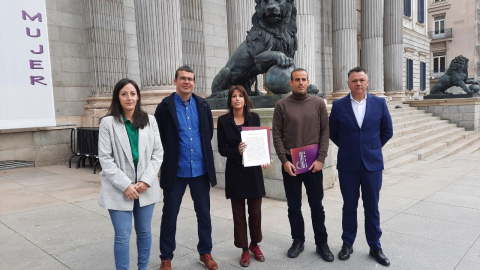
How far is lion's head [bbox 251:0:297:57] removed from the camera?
5.62m

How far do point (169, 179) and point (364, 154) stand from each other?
6.26ft

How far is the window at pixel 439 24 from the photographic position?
4252cm

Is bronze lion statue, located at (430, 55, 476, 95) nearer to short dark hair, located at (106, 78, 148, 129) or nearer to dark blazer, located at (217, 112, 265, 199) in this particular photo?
dark blazer, located at (217, 112, 265, 199)

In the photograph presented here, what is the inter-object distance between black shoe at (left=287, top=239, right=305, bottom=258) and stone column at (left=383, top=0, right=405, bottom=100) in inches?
698

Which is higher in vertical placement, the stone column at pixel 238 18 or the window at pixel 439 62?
the window at pixel 439 62

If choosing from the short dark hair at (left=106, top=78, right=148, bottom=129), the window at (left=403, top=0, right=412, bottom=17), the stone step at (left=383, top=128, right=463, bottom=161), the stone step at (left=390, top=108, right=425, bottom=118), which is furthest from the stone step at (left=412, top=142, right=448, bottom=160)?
the window at (left=403, top=0, right=412, bottom=17)

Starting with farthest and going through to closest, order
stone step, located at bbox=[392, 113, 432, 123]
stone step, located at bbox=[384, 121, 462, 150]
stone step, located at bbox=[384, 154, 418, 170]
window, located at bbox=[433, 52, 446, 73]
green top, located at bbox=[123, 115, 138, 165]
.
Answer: window, located at bbox=[433, 52, 446, 73] → stone step, located at bbox=[392, 113, 432, 123] → stone step, located at bbox=[384, 121, 462, 150] → stone step, located at bbox=[384, 154, 418, 170] → green top, located at bbox=[123, 115, 138, 165]

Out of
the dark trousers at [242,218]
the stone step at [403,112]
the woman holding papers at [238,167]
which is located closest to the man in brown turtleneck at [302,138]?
the woman holding papers at [238,167]

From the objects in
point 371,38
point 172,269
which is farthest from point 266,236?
→ point 371,38

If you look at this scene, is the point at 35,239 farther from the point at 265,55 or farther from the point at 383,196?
the point at 383,196

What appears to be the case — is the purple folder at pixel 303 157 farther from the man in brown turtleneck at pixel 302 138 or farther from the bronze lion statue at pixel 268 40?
the bronze lion statue at pixel 268 40

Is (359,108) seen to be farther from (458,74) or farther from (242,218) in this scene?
(458,74)

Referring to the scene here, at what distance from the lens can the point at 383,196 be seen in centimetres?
Answer: 619

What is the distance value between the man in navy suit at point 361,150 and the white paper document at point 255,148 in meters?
0.84
